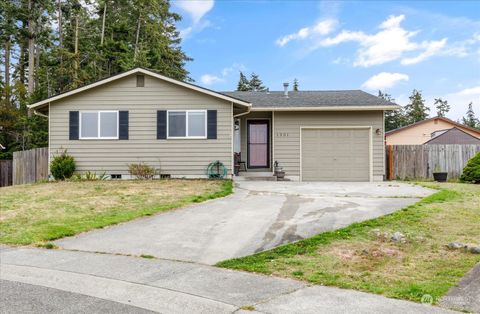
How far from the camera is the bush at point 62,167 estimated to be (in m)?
14.9

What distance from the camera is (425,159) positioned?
1733 centimetres

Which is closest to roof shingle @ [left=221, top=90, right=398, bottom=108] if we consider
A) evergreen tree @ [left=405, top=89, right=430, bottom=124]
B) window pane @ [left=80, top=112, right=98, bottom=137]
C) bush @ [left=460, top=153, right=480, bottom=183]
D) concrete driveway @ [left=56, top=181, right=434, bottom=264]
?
bush @ [left=460, top=153, right=480, bottom=183]

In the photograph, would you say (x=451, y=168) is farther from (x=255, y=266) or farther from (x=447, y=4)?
(x=255, y=266)

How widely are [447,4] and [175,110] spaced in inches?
448

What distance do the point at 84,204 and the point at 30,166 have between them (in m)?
8.79

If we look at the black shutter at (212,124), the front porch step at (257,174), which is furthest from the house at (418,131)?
the black shutter at (212,124)

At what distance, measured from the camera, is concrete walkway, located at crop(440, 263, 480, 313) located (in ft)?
12.3

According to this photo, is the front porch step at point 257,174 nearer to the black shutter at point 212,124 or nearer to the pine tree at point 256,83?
the black shutter at point 212,124

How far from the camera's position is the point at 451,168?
17.4 m

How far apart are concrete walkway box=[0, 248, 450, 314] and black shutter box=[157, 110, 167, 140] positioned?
10.0 meters

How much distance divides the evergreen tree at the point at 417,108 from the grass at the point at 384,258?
50.2m

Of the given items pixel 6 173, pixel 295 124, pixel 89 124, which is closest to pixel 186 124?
pixel 89 124

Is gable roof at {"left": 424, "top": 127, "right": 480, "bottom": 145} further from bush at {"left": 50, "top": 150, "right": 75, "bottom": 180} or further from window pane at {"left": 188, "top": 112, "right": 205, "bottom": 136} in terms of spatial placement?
bush at {"left": 50, "top": 150, "right": 75, "bottom": 180}

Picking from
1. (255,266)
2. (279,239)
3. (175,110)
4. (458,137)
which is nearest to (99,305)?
(255,266)
